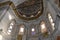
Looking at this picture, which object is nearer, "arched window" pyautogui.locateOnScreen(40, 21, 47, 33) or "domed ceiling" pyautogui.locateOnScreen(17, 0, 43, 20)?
"arched window" pyautogui.locateOnScreen(40, 21, 47, 33)

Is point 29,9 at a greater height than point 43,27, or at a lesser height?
greater

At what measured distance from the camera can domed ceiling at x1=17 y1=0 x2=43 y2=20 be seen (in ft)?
76.7

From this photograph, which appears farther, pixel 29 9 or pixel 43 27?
pixel 29 9

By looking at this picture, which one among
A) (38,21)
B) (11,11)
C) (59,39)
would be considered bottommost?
(59,39)

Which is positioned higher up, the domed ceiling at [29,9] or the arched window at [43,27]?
the domed ceiling at [29,9]

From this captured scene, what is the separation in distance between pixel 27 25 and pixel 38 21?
1.64 metres

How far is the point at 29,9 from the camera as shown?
24.5 meters

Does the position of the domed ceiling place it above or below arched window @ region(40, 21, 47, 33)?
above

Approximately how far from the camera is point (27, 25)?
902 inches

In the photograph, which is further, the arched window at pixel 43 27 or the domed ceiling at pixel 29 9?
the domed ceiling at pixel 29 9

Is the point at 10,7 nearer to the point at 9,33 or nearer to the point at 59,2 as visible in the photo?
the point at 9,33

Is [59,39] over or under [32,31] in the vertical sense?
under

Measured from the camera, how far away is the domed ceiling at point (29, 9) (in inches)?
921

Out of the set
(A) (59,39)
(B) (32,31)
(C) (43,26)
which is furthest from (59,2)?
(B) (32,31)
